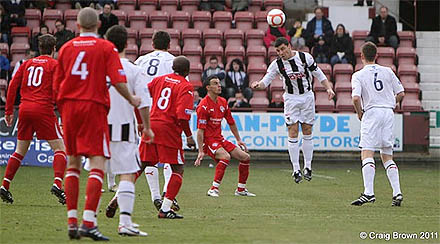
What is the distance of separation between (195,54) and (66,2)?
517 centimetres

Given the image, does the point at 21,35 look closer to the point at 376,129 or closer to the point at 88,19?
the point at 376,129

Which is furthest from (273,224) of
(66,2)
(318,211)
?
(66,2)

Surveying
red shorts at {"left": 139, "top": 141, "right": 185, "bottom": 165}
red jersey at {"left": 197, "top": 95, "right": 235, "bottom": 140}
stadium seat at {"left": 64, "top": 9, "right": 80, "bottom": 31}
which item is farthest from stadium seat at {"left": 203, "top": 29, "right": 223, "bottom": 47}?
red shorts at {"left": 139, "top": 141, "right": 185, "bottom": 165}

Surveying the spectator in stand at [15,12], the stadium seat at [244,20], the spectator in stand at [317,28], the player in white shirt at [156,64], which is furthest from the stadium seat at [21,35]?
the player in white shirt at [156,64]

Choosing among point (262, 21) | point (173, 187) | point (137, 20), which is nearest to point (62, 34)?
point (137, 20)

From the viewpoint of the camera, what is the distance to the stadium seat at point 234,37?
24.5m

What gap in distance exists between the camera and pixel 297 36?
2414cm

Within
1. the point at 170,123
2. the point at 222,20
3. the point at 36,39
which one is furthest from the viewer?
the point at 222,20

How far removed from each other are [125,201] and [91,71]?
1.35m

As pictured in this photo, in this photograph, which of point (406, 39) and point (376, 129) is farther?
point (406, 39)

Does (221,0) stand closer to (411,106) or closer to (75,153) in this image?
(411,106)

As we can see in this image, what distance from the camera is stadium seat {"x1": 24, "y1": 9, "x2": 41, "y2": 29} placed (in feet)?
81.5

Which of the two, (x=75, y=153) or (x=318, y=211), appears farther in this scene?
(x=318, y=211)

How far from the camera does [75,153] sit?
7816 millimetres
